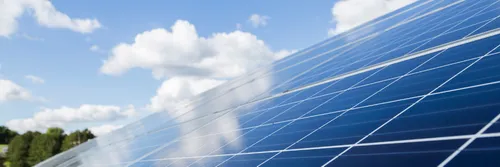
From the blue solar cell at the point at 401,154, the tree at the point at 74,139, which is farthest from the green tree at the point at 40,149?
the blue solar cell at the point at 401,154

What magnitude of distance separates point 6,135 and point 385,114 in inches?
6494

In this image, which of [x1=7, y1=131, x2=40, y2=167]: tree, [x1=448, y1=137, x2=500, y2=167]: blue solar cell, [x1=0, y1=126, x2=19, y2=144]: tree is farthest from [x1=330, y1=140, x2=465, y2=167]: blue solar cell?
[x1=0, y1=126, x2=19, y2=144]: tree

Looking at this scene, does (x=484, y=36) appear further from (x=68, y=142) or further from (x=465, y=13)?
(x=68, y=142)

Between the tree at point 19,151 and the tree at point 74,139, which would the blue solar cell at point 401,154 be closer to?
the tree at point 74,139

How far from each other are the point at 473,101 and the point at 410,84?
2088 millimetres

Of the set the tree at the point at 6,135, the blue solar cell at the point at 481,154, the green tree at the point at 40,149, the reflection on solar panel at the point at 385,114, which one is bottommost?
the blue solar cell at the point at 481,154

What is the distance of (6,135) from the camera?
146625 millimetres

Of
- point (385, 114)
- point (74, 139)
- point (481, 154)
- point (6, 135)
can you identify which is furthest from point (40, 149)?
point (481, 154)

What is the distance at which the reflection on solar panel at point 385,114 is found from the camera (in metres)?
4.61

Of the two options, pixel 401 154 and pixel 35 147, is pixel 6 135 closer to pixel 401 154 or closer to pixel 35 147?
pixel 35 147

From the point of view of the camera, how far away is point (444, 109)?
17.6 ft

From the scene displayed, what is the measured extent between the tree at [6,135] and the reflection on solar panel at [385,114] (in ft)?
503

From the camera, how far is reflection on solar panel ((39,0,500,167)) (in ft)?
15.1

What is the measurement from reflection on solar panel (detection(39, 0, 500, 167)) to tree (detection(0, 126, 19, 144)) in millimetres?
153264
